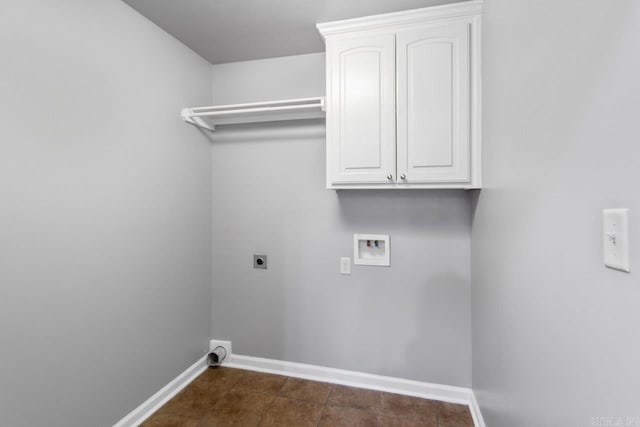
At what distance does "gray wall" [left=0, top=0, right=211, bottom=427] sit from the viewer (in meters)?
1.23

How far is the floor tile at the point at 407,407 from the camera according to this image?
183 cm

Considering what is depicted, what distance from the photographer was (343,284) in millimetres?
2186

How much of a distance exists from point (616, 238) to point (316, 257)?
180cm

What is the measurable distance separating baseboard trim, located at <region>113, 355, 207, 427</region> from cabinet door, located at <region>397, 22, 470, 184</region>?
2113 millimetres

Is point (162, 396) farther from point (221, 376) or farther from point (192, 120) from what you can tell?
point (192, 120)

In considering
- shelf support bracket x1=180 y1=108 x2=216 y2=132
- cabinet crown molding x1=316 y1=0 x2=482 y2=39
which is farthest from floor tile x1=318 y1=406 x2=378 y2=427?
cabinet crown molding x1=316 y1=0 x2=482 y2=39

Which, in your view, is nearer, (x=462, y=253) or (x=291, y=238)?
(x=462, y=253)

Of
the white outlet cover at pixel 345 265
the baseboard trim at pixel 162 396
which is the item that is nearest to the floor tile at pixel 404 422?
the white outlet cover at pixel 345 265

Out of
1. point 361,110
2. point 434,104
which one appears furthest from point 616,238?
point 361,110

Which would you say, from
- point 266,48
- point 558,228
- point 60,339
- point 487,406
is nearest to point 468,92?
point 558,228

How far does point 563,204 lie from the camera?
2.52 ft

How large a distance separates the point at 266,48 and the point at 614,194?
223 centimetres

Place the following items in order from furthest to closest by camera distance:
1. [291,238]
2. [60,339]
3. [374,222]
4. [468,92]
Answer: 1. [291,238]
2. [374,222]
3. [468,92]
4. [60,339]

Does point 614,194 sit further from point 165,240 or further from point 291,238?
point 165,240
